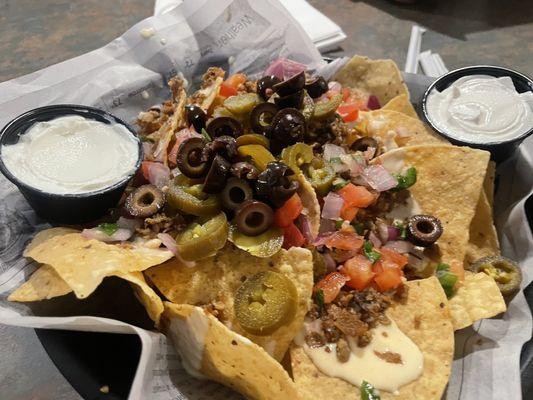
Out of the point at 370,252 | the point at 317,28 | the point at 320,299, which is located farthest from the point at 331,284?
the point at 317,28

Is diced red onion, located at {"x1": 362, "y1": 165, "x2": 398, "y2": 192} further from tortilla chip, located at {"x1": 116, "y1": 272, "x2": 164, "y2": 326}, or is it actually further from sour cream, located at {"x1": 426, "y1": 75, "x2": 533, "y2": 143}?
tortilla chip, located at {"x1": 116, "y1": 272, "x2": 164, "y2": 326}

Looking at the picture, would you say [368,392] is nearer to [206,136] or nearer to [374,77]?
[206,136]

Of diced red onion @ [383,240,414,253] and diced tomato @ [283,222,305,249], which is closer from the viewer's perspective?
diced tomato @ [283,222,305,249]

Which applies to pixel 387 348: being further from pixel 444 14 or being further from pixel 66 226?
pixel 444 14

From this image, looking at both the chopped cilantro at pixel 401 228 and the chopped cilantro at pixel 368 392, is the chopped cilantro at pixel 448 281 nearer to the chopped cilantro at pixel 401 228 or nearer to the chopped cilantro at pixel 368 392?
the chopped cilantro at pixel 401 228

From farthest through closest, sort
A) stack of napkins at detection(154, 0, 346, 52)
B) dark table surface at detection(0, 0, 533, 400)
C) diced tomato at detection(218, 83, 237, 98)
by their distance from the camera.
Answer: dark table surface at detection(0, 0, 533, 400) → stack of napkins at detection(154, 0, 346, 52) → diced tomato at detection(218, 83, 237, 98)

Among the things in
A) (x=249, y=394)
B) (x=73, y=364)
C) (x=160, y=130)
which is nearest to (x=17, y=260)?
(x=73, y=364)

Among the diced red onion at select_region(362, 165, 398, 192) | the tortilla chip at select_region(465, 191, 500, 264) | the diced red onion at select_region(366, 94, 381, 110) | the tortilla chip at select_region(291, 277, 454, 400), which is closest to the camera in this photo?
the tortilla chip at select_region(291, 277, 454, 400)

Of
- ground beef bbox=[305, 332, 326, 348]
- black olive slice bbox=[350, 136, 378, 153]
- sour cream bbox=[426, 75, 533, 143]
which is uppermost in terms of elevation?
black olive slice bbox=[350, 136, 378, 153]

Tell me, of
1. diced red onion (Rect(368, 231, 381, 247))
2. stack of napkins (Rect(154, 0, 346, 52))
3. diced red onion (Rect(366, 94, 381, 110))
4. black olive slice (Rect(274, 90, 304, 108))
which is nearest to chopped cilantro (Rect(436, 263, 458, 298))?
diced red onion (Rect(368, 231, 381, 247))
